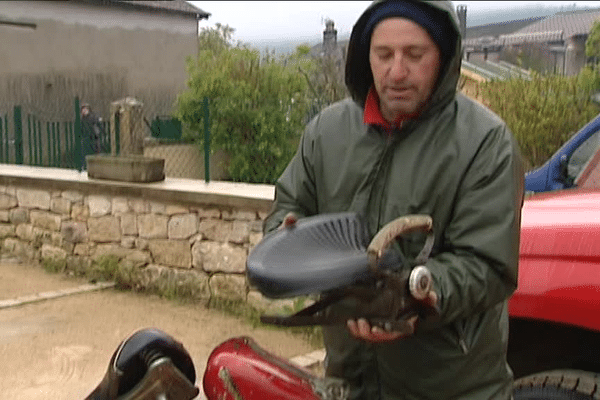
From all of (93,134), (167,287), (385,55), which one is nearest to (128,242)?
(167,287)

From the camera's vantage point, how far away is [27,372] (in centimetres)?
500

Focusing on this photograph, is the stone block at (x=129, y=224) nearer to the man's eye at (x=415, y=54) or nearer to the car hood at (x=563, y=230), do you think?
the car hood at (x=563, y=230)

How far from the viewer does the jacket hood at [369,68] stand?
1.63m

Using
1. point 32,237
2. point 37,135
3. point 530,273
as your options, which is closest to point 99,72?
point 37,135

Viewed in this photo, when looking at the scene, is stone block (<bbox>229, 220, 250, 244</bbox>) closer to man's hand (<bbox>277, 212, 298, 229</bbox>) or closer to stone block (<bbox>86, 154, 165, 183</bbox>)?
stone block (<bbox>86, 154, 165, 183</bbox>)

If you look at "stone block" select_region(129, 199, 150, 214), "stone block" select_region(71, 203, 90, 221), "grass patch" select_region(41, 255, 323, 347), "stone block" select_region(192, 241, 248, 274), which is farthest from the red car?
"stone block" select_region(71, 203, 90, 221)

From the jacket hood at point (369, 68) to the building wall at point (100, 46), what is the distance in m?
16.4

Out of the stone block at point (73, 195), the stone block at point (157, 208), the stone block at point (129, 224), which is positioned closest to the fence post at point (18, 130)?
the stone block at point (73, 195)

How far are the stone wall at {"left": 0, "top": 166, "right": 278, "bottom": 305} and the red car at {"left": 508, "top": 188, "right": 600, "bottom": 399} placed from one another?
3.36 m

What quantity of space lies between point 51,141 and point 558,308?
7.66 metres

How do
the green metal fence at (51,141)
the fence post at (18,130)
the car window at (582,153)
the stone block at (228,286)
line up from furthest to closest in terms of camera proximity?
the fence post at (18,130), the green metal fence at (51,141), the stone block at (228,286), the car window at (582,153)

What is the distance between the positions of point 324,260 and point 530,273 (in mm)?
1457

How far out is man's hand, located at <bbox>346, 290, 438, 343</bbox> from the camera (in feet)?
4.71

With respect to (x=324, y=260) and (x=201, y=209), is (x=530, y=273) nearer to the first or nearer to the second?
(x=324, y=260)
